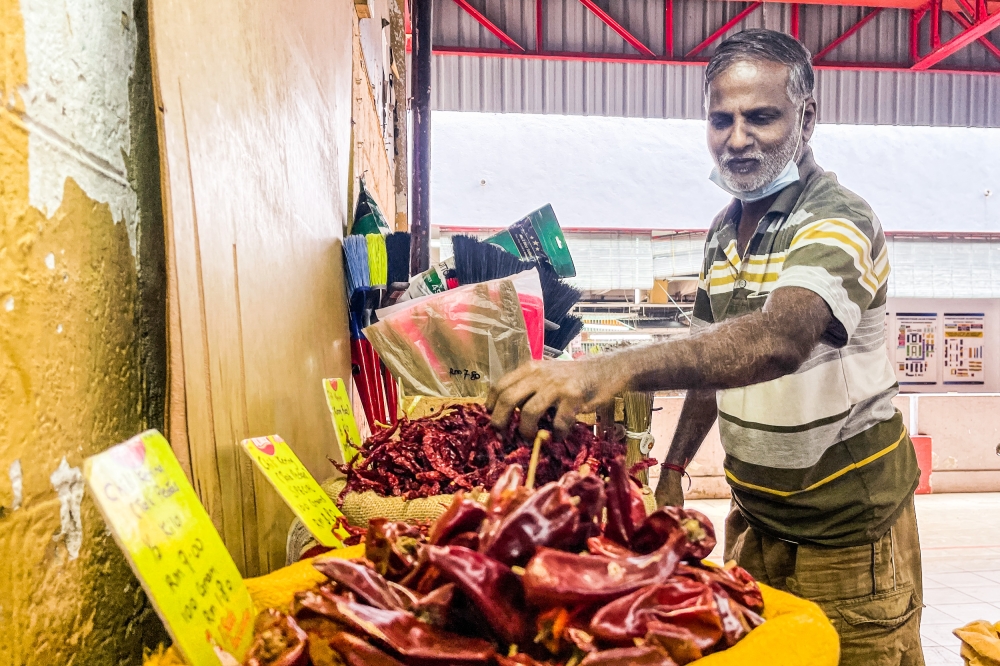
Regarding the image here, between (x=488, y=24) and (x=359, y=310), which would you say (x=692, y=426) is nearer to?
(x=359, y=310)

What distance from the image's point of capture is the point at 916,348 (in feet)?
Result: 29.6

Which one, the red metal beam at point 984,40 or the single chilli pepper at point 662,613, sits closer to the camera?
the single chilli pepper at point 662,613

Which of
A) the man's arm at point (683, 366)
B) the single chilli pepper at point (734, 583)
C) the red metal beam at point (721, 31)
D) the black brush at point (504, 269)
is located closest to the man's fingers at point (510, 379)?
the man's arm at point (683, 366)

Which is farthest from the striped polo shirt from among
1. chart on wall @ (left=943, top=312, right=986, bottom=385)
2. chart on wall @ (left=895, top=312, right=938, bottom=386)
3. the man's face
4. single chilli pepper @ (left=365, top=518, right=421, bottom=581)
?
chart on wall @ (left=943, top=312, right=986, bottom=385)

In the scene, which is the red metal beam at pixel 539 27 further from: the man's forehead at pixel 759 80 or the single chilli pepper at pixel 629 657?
the single chilli pepper at pixel 629 657

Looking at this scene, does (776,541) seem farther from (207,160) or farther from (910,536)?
(207,160)

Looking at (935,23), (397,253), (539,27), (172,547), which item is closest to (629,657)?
(172,547)

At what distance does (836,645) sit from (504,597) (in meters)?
0.39

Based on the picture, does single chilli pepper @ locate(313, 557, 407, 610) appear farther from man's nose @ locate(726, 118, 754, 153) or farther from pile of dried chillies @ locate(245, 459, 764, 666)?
man's nose @ locate(726, 118, 754, 153)

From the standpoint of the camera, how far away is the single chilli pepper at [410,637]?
0.62 meters

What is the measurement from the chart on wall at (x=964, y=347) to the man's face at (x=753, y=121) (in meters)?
8.90

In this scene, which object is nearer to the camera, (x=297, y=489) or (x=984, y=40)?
(x=297, y=489)

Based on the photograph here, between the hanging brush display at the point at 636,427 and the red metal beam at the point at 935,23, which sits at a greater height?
the red metal beam at the point at 935,23

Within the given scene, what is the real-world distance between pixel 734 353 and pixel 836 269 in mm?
374
